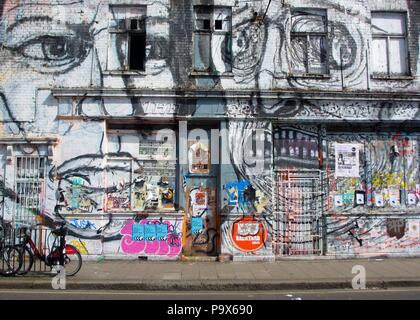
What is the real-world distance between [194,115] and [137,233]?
12.9 ft

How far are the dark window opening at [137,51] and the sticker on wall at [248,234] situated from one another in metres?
5.78

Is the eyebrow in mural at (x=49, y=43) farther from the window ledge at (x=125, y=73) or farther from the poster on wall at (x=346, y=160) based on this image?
the poster on wall at (x=346, y=160)

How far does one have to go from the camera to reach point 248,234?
12.4 meters

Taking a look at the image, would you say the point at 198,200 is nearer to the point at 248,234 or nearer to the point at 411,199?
the point at 248,234

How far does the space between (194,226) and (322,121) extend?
5.10m

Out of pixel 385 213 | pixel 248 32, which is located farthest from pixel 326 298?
pixel 248 32

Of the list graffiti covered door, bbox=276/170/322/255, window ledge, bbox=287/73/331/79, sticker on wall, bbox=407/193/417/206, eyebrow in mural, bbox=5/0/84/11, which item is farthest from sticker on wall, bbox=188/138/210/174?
sticker on wall, bbox=407/193/417/206

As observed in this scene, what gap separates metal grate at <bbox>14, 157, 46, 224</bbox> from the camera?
1250 cm

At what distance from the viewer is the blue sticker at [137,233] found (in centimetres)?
1238

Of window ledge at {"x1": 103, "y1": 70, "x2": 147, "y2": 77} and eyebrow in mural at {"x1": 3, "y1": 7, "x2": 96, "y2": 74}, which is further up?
eyebrow in mural at {"x1": 3, "y1": 7, "x2": 96, "y2": 74}

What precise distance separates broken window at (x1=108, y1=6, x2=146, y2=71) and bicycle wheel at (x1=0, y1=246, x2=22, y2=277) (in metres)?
6.07

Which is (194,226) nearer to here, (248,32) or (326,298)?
(326,298)

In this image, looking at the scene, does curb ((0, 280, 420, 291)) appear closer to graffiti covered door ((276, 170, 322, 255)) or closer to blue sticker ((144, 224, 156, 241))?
blue sticker ((144, 224, 156, 241))
